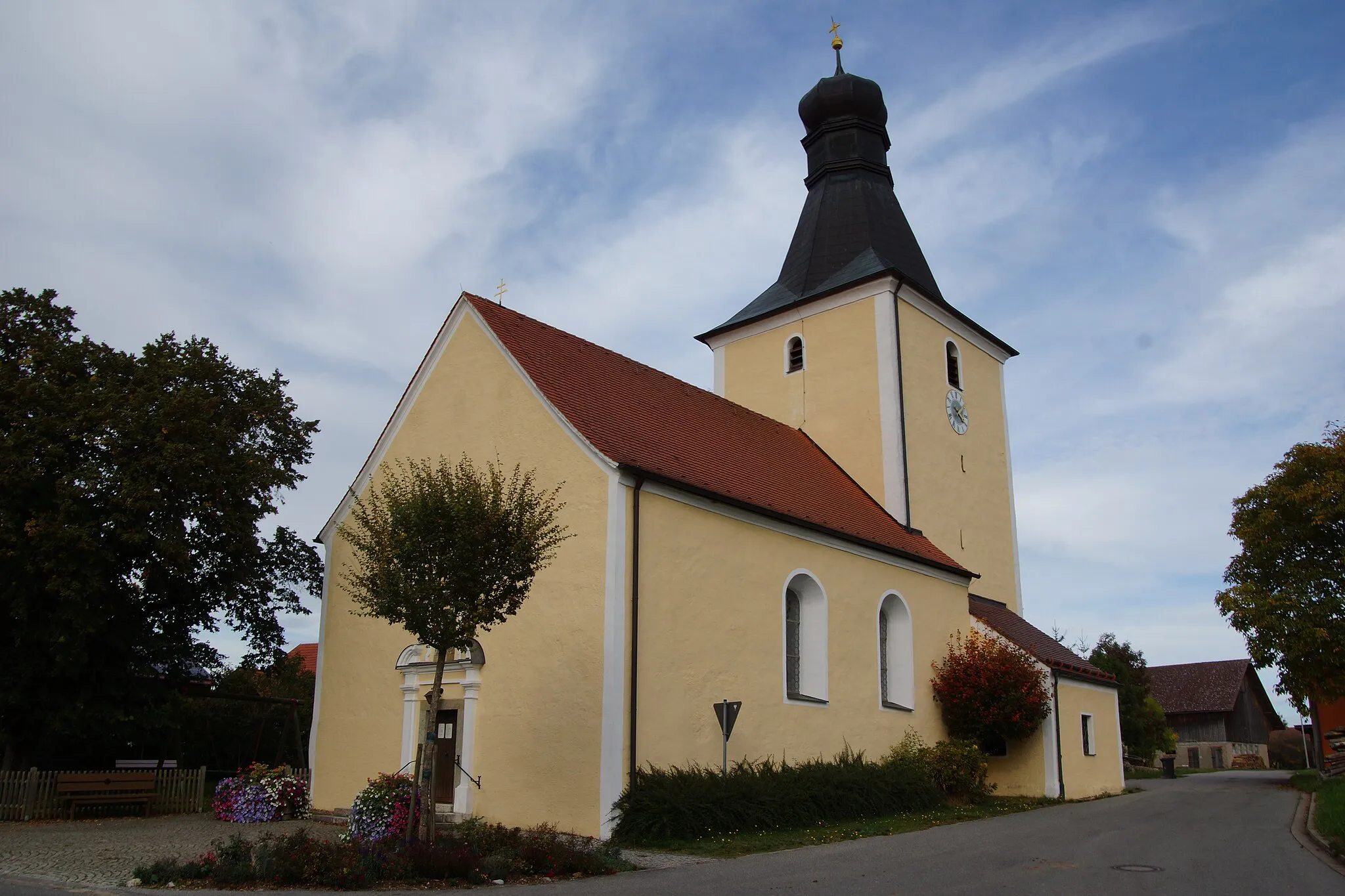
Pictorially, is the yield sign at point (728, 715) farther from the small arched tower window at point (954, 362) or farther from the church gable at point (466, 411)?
the small arched tower window at point (954, 362)

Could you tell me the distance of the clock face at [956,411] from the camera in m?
22.9

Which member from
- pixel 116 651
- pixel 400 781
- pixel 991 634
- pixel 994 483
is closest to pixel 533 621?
pixel 400 781

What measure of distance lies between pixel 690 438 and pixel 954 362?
31.2 ft

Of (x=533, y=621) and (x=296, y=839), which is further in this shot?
(x=533, y=621)

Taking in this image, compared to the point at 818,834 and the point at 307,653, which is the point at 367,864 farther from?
the point at 307,653

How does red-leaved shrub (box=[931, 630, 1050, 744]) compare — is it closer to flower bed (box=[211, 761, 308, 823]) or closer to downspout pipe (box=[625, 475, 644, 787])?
downspout pipe (box=[625, 475, 644, 787])

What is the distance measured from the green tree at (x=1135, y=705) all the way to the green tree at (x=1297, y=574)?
405 inches

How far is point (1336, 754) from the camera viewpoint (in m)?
23.8

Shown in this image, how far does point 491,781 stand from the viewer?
530 inches

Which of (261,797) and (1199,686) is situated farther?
(1199,686)

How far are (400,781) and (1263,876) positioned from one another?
900 centimetres

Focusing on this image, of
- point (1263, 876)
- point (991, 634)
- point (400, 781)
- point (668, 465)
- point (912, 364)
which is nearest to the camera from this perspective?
point (1263, 876)

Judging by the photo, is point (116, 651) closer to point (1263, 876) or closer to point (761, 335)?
point (761, 335)

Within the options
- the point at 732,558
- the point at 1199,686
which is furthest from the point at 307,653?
the point at 1199,686
